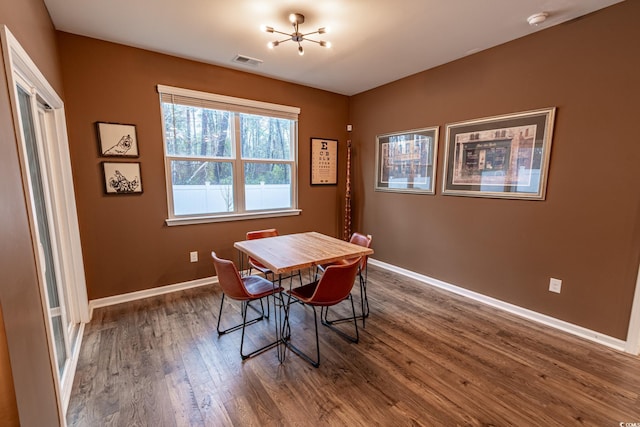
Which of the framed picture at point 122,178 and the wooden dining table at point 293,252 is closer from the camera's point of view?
the wooden dining table at point 293,252

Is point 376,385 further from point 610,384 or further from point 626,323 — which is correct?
point 626,323

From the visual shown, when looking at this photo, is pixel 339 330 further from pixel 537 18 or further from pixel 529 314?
pixel 537 18

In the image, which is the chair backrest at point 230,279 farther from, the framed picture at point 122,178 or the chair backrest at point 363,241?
the framed picture at point 122,178

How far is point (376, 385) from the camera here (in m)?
1.83

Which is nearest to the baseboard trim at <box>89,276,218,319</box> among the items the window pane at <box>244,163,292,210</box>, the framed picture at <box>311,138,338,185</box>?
the window pane at <box>244,163,292,210</box>

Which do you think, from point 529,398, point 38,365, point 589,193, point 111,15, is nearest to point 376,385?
point 529,398

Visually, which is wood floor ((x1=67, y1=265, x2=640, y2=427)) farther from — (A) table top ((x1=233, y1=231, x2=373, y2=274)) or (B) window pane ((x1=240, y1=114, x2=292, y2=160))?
(B) window pane ((x1=240, y1=114, x2=292, y2=160))

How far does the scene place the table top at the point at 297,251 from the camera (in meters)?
2.05

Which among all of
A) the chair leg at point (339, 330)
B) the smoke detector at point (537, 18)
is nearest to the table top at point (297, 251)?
the chair leg at point (339, 330)

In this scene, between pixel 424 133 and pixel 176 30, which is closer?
pixel 176 30

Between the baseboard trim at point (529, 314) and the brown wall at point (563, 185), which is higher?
the brown wall at point (563, 185)

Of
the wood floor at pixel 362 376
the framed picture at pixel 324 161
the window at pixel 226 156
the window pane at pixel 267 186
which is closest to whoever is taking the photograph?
the wood floor at pixel 362 376

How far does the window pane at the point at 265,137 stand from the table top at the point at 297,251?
1442 mm

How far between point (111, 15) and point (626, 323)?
4.78 m
